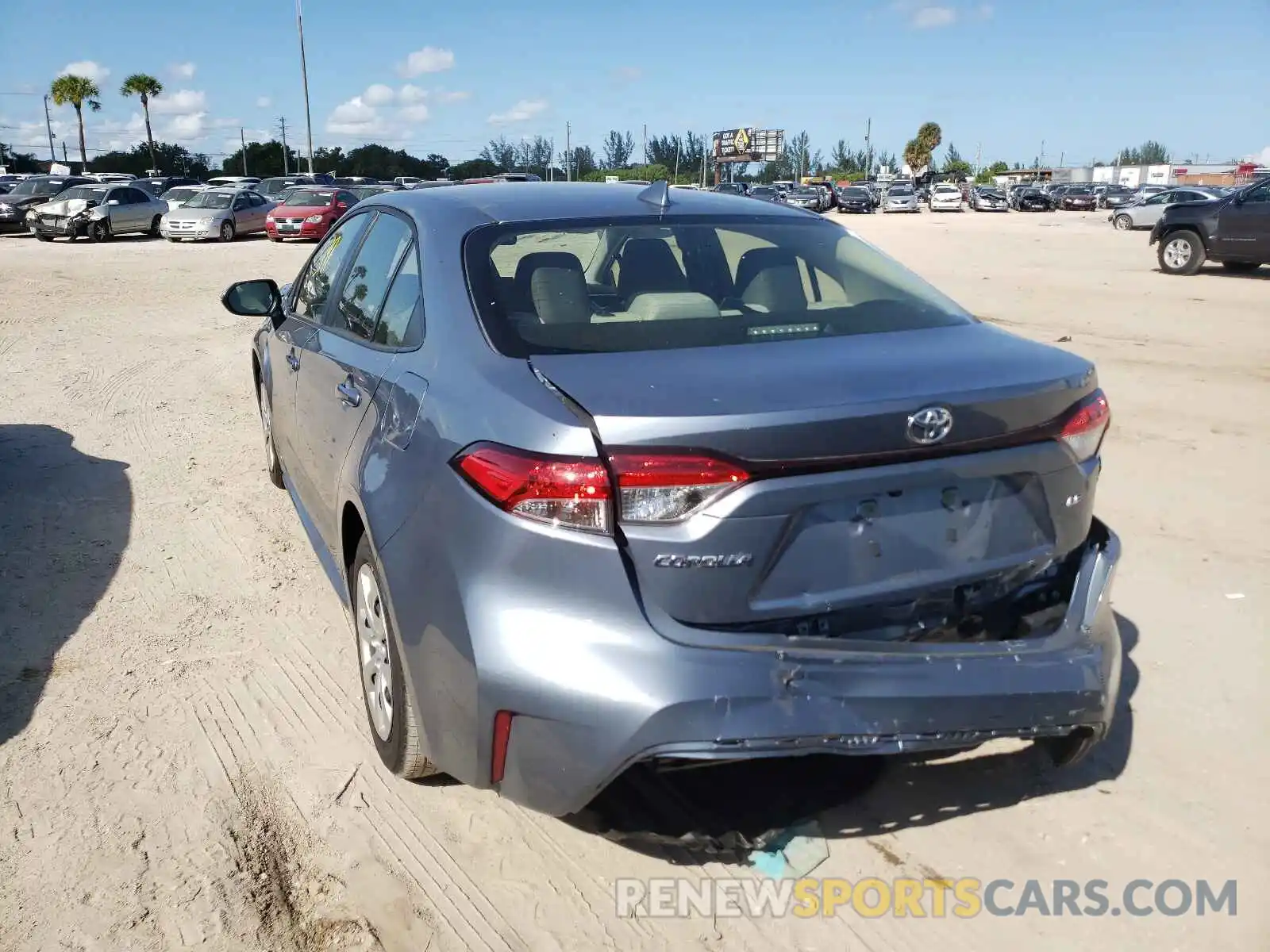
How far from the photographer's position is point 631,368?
2549 mm

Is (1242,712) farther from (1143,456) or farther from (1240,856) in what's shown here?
(1143,456)

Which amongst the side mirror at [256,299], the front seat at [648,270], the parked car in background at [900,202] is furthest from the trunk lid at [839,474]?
the parked car in background at [900,202]

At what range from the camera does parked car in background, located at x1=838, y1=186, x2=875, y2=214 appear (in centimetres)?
5475

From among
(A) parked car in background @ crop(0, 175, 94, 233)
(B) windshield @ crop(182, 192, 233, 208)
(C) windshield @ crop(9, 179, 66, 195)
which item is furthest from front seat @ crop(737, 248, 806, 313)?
(C) windshield @ crop(9, 179, 66, 195)

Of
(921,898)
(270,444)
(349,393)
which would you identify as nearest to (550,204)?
(349,393)

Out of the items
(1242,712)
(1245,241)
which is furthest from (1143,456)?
(1245,241)

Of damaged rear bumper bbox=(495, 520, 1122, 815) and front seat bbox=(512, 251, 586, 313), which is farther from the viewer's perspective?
front seat bbox=(512, 251, 586, 313)

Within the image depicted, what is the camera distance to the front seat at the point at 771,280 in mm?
3217

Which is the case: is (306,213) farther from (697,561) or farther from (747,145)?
(747,145)

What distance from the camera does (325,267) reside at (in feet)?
14.8

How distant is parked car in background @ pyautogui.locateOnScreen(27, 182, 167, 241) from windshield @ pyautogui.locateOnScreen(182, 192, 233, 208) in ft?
3.64

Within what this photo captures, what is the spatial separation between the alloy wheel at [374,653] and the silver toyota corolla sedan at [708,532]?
24 millimetres

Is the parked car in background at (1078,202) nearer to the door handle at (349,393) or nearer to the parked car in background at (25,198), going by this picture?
the parked car in background at (25,198)

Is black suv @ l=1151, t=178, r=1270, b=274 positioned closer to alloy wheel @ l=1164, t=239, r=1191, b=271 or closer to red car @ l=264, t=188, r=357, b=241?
alloy wheel @ l=1164, t=239, r=1191, b=271
